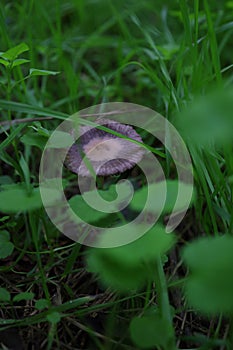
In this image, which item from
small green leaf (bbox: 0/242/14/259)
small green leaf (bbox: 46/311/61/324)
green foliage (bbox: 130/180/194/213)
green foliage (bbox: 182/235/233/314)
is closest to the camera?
green foliage (bbox: 182/235/233/314)

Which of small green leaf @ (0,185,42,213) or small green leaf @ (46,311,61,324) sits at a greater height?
small green leaf @ (0,185,42,213)

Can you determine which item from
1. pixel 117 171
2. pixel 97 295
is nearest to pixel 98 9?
pixel 117 171

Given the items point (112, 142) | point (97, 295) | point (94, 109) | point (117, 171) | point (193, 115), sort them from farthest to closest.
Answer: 1. point (94, 109)
2. point (112, 142)
3. point (117, 171)
4. point (97, 295)
5. point (193, 115)

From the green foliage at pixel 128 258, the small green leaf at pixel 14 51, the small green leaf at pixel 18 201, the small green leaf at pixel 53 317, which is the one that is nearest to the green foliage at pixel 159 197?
the green foliage at pixel 128 258

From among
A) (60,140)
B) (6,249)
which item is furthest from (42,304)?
(60,140)

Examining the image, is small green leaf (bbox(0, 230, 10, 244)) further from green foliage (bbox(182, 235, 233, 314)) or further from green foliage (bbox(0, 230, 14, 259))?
green foliage (bbox(182, 235, 233, 314))

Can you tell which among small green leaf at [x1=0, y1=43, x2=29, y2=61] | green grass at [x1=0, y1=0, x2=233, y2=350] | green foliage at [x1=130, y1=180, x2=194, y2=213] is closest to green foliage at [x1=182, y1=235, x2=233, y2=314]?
green grass at [x1=0, y1=0, x2=233, y2=350]

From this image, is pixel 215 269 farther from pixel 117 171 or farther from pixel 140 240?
pixel 117 171
